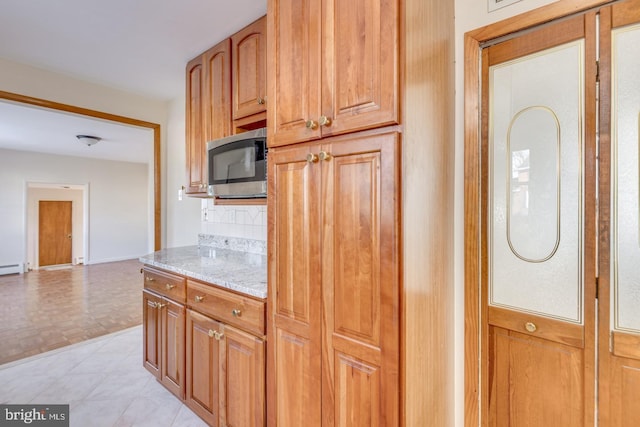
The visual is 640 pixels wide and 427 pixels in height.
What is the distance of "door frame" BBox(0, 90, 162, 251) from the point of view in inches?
99.2

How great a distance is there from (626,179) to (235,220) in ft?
7.40

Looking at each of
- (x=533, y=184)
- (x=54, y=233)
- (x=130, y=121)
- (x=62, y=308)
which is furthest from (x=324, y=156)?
(x=54, y=233)

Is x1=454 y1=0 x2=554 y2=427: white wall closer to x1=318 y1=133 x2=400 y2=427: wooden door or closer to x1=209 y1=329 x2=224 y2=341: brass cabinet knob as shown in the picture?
x1=318 y1=133 x2=400 y2=427: wooden door

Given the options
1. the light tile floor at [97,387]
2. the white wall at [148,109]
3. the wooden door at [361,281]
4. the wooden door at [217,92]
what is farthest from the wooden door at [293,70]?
the white wall at [148,109]

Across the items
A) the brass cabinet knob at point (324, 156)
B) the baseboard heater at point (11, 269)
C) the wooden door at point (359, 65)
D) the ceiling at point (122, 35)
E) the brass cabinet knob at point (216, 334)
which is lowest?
the baseboard heater at point (11, 269)

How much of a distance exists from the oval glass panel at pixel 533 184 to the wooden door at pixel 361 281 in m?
0.57

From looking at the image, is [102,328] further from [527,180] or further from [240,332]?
[527,180]

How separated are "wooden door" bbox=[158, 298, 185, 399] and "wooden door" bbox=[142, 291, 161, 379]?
68 mm

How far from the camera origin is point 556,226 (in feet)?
3.58

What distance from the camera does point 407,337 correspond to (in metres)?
0.96

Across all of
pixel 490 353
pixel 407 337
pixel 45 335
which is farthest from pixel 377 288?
pixel 45 335

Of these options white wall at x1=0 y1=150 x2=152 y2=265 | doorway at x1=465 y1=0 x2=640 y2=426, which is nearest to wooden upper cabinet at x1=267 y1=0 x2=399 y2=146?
doorway at x1=465 y1=0 x2=640 y2=426

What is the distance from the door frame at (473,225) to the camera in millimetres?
1251

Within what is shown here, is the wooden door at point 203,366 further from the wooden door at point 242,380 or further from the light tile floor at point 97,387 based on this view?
the light tile floor at point 97,387
